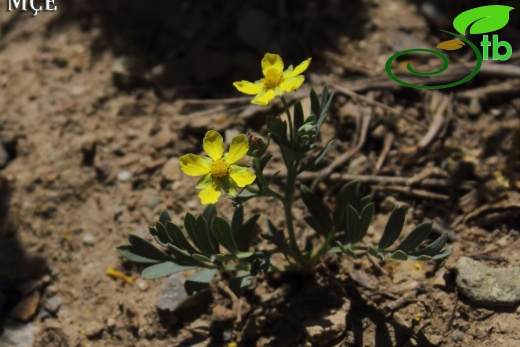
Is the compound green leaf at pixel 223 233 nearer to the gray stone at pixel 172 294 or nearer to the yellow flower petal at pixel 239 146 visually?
the yellow flower petal at pixel 239 146

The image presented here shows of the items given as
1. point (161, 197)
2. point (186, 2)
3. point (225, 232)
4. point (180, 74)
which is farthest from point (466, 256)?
point (186, 2)

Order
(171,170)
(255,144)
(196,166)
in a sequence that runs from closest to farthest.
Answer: (255,144)
(196,166)
(171,170)

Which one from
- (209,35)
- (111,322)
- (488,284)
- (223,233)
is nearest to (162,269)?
(223,233)

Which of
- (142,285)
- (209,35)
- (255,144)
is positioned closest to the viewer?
(255,144)

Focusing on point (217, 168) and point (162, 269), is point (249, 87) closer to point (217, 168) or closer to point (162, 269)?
point (217, 168)

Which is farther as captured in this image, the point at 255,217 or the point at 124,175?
the point at 124,175

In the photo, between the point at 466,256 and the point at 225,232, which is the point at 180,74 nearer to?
the point at 225,232
